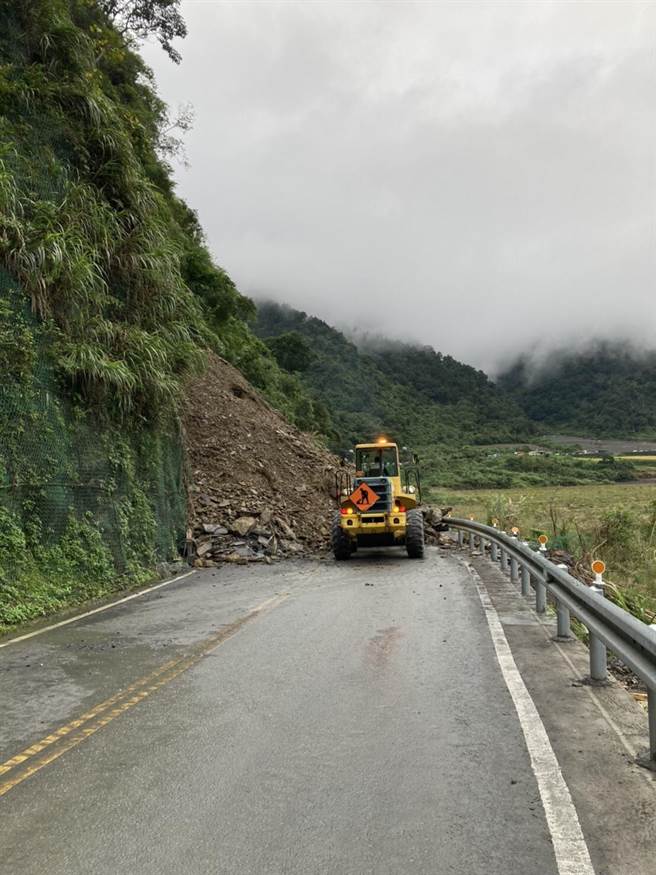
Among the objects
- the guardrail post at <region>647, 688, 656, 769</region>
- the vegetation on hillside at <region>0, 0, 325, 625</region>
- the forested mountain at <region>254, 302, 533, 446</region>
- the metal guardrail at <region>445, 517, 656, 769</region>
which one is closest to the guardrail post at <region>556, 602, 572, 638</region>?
the metal guardrail at <region>445, 517, 656, 769</region>

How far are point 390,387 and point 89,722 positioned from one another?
116 m

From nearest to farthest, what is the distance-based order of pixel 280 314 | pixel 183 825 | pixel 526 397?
pixel 183 825 < pixel 280 314 < pixel 526 397

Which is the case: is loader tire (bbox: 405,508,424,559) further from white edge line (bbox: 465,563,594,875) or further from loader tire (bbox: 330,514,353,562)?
white edge line (bbox: 465,563,594,875)

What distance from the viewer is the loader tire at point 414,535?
56.5 ft

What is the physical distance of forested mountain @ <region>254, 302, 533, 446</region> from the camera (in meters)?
82.1

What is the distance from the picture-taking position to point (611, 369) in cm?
19062

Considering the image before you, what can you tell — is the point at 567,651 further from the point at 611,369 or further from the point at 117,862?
the point at 611,369

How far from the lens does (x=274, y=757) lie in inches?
178

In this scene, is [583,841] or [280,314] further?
[280,314]

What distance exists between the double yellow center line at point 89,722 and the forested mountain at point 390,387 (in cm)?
5714

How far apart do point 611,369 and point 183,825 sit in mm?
203061

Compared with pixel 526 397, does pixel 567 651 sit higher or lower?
lower

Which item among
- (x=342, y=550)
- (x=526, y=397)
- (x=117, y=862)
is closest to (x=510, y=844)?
(x=117, y=862)

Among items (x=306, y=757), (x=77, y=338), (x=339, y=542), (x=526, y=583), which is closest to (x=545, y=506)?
(x=339, y=542)
